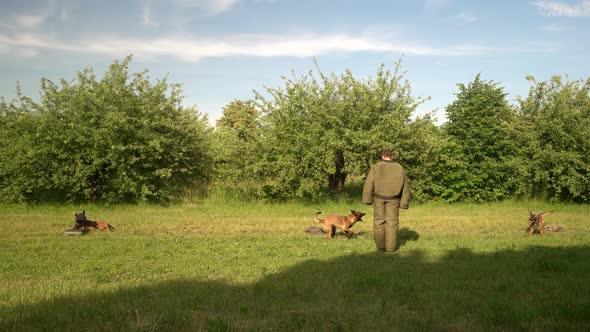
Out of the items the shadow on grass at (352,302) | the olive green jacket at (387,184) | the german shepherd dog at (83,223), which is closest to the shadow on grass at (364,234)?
the olive green jacket at (387,184)

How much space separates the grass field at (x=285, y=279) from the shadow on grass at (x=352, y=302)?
0.05 feet

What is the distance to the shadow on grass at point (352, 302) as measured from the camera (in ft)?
13.9

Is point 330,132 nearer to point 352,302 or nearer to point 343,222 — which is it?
point 343,222

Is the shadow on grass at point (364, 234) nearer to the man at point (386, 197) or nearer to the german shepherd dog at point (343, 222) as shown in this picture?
the german shepherd dog at point (343, 222)

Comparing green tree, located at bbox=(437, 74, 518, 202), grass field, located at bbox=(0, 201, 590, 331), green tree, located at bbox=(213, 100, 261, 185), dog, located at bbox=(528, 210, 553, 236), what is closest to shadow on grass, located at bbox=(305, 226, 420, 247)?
grass field, located at bbox=(0, 201, 590, 331)

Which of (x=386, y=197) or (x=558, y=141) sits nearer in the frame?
(x=386, y=197)

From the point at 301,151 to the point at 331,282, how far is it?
11.6 meters

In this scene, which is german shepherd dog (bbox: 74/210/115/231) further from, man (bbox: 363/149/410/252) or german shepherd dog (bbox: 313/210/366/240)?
man (bbox: 363/149/410/252)

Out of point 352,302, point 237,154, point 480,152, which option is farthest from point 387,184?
point 480,152

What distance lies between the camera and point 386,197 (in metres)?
8.85

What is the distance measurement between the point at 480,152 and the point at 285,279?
1572 cm

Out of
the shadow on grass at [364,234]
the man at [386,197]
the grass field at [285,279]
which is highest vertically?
the man at [386,197]

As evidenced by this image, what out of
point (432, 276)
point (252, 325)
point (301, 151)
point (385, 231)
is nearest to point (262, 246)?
point (385, 231)

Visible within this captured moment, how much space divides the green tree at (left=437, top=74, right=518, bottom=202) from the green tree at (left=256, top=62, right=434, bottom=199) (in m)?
1.91
